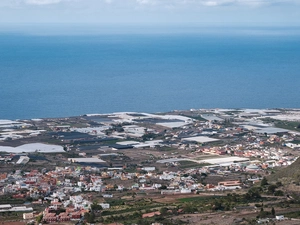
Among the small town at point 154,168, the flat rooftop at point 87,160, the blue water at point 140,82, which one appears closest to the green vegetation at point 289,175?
the small town at point 154,168

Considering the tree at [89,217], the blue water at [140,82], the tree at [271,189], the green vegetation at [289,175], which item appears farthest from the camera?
the blue water at [140,82]

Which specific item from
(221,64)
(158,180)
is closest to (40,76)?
(221,64)

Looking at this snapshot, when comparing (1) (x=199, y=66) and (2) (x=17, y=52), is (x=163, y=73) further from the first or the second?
(2) (x=17, y=52)

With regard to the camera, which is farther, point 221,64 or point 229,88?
point 221,64

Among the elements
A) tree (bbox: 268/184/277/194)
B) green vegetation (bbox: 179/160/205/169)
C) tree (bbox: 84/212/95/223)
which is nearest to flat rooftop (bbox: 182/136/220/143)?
green vegetation (bbox: 179/160/205/169)

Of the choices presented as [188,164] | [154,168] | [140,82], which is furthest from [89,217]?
[140,82]

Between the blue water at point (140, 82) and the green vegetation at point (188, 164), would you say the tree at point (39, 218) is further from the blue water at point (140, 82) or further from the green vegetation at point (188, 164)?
the blue water at point (140, 82)

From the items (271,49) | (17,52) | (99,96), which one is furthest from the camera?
(271,49)
